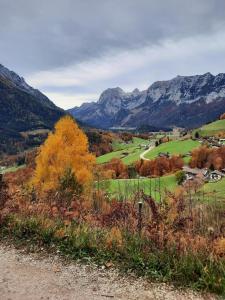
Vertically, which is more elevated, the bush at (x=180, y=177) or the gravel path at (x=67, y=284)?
the gravel path at (x=67, y=284)

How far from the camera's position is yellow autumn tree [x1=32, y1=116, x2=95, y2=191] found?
167 ft

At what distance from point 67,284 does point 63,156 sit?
4248cm

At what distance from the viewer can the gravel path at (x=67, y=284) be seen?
28.1 feet

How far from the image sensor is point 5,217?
43.1 feet

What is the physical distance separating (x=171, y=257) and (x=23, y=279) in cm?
351

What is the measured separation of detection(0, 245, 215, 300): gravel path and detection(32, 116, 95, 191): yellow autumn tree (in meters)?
38.8

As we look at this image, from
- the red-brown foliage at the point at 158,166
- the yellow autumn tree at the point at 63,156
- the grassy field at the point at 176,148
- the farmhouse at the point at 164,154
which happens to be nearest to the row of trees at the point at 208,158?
the grassy field at the point at 176,148

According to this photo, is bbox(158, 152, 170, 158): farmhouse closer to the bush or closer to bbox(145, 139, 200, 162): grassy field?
bbox(145, 139, 200, 162): grassy field

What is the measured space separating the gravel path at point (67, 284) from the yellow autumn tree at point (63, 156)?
127 feet

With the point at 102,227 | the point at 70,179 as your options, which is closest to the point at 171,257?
the point at 102,227

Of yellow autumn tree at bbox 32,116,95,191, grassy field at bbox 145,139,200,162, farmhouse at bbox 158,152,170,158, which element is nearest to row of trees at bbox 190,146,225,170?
grassy field at bbox 145,139,200,162

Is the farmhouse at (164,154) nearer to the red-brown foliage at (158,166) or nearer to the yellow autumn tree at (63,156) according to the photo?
the red-brown foliage at (158,166)

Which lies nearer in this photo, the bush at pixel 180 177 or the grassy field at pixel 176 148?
the bush at pixel 180 177

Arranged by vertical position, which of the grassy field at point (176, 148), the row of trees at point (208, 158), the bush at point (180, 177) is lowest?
the bush at point (180, 177)
